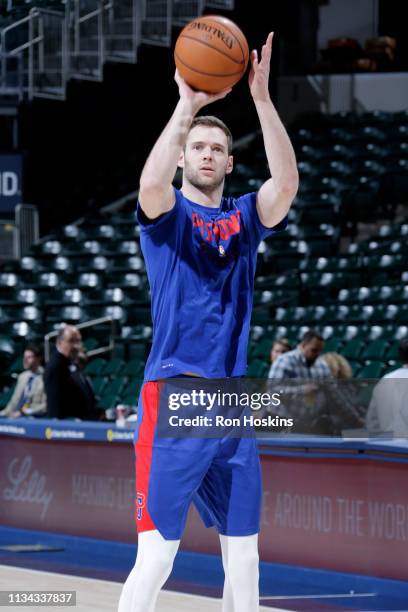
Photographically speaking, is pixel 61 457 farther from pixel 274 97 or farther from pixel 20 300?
pixel 274 97

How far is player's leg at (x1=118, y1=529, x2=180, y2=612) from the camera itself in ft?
14.4

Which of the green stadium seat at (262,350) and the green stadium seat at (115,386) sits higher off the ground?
the green stadium seat at (262,350)

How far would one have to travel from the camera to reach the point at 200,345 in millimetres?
4438

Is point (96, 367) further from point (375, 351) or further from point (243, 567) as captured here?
point (243, 567)

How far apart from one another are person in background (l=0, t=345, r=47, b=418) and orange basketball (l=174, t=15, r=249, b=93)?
26.0 ft

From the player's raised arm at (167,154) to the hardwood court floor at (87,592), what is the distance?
10.1 feet

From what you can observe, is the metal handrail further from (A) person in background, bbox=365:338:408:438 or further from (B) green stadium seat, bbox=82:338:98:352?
(A) person in background, bbox=365:338:408:438

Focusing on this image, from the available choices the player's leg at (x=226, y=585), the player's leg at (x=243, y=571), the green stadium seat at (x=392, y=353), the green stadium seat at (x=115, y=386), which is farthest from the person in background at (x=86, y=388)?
the player's leg at (x=243, y=571)

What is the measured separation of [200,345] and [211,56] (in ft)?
3.21

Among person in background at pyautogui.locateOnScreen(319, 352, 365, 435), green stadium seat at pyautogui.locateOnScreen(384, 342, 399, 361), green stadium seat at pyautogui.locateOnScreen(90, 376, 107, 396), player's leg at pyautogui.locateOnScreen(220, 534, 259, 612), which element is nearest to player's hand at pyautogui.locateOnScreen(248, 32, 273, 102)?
player's leg at pyautogui.locateOnScreen(220, 534, 259, 612)

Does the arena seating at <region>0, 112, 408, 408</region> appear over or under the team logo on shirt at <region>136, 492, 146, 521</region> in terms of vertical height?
over

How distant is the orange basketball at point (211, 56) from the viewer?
14.2 ft

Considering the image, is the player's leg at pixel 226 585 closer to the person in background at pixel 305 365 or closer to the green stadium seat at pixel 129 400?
the person in background at pixel 305 365

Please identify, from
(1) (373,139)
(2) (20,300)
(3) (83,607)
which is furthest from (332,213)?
(3) (83,607)
